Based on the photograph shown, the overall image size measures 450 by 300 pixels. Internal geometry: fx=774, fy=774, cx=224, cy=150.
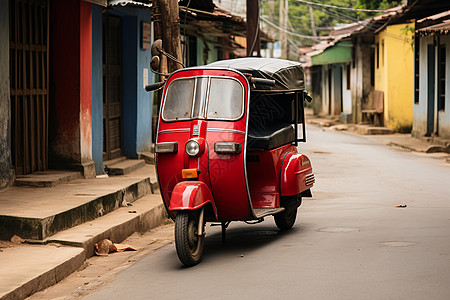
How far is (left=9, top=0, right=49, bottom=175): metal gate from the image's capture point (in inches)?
429

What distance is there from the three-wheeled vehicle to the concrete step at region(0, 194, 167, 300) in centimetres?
106

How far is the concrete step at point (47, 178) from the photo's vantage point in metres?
10.6

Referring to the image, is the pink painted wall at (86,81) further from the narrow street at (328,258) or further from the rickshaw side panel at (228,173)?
the rickshaw side panel at (228,173)

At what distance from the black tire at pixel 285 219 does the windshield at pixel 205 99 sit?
1.74 m

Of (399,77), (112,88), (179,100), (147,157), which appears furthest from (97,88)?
(399,77)

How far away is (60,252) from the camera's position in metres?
7.84

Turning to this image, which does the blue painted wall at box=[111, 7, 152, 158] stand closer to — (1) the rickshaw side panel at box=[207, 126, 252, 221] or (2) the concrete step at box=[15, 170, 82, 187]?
(2) the concrete step at box=[15, 170, 82, 187]

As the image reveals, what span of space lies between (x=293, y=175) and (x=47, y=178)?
379 cm

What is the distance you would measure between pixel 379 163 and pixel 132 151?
19.4 ft

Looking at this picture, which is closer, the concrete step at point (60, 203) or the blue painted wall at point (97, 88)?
the concrete step at point (60, 203)

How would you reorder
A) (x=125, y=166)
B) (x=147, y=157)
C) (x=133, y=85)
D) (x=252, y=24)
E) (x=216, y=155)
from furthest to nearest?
1. (x=252, y=24)
2. (x=133, y=85)
3. (x=147, y=157)
4. (x=125, y=166)
5. (x=216, y=155)

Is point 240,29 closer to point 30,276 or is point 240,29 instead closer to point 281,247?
point 281,247

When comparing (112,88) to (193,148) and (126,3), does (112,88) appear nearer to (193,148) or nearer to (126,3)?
(126,3)

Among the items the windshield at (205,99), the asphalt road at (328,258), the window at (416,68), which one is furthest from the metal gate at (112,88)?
the window at (416,68)
